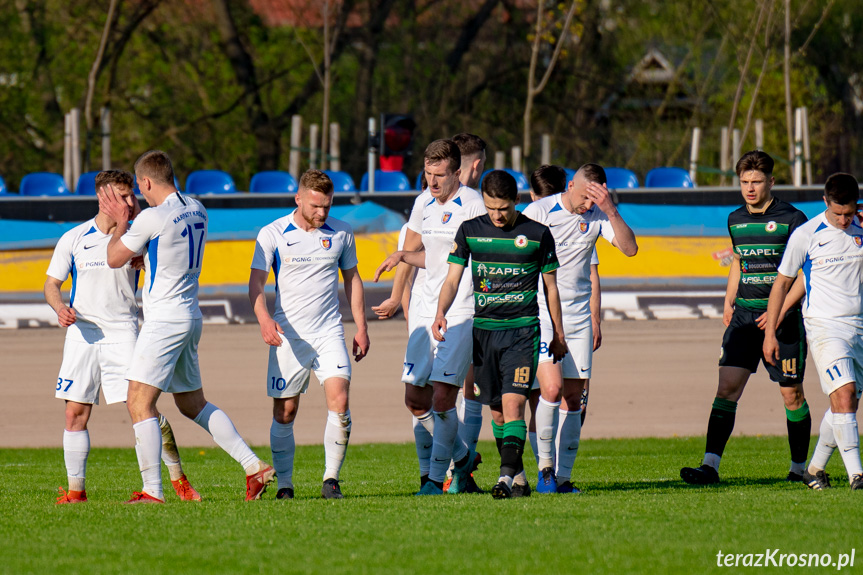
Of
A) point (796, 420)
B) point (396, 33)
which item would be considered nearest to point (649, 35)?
point (396, 33)

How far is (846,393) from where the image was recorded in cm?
746

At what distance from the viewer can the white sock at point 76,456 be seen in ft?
24.2

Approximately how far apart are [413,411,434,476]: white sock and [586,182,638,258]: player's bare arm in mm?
1741

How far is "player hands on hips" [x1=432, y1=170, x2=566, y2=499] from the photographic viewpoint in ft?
23.0

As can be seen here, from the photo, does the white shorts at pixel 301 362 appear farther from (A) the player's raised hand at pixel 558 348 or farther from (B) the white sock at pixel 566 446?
(B) the white sock at pixel 566 446

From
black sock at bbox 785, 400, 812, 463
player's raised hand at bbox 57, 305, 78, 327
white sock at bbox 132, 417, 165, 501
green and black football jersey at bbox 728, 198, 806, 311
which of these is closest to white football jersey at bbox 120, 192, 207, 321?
player's raised hand at bbox 57, 305, 78, 327

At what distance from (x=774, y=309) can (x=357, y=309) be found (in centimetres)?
271

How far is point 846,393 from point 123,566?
466 cm

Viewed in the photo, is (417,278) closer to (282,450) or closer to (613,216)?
(613,216)

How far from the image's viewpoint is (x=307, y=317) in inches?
291

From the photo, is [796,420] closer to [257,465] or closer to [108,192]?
[257,465]

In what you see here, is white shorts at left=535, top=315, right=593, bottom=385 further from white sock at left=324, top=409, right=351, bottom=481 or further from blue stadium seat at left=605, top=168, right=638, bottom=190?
blue stadium seat at left=605, top=168, right=638, bottom=190

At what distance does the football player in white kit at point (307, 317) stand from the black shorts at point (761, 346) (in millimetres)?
2702

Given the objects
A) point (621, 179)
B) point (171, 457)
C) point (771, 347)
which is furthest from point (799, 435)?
point (621, 179)
